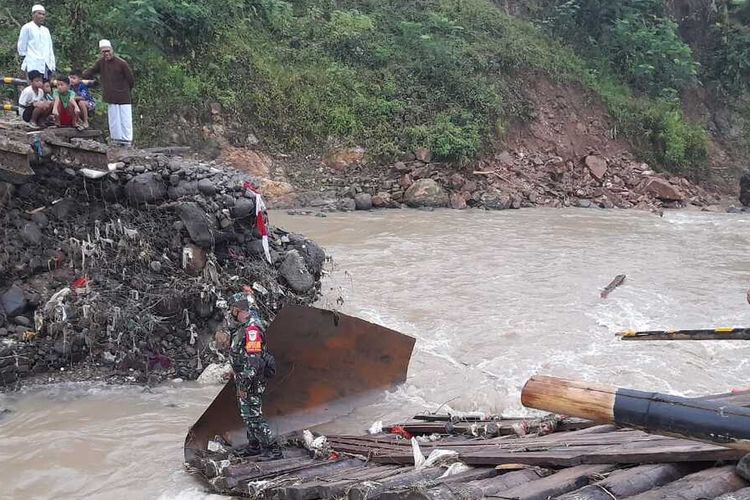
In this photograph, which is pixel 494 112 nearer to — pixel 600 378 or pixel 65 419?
pixel 600 378

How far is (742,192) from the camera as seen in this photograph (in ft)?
67.7

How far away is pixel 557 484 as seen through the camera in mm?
2908

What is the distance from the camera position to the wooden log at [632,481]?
2.63m

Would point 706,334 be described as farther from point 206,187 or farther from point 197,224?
point 206,187

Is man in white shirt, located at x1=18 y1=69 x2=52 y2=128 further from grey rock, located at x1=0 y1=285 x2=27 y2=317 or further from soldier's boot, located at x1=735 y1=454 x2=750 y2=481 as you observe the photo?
soldier's boot, located at x1=735 y1=454 x2=750 y2=481

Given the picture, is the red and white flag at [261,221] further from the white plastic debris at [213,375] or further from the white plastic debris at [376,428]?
the white plastic debris at [376,428]

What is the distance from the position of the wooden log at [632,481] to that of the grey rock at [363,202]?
45.6ft

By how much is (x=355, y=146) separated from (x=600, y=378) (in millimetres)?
12110

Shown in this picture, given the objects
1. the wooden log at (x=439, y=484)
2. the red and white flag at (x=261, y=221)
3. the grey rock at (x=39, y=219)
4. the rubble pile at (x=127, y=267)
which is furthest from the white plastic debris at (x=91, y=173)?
the wooden log at (x=439, y=484)

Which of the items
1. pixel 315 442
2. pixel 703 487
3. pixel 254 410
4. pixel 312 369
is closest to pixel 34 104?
pixel 312 369

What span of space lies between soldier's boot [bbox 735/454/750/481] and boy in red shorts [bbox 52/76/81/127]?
321 inches

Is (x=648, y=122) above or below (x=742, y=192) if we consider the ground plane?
above

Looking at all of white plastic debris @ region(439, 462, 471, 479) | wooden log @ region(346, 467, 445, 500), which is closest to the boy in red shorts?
wooden log @ region(346, 467, 445, 500)

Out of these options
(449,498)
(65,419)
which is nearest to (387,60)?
(65,419)
